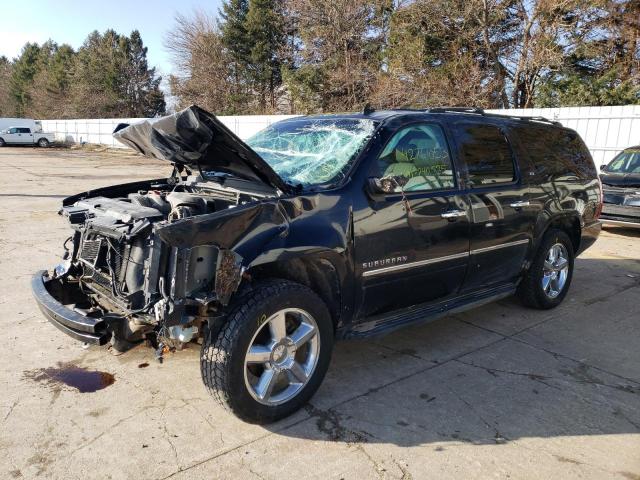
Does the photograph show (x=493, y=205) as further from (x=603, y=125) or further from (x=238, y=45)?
(x=238, y=45)

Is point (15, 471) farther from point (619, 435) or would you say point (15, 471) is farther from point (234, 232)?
point (619, 435)

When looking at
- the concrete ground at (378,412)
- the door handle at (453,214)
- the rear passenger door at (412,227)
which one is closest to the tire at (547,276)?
the concrete ground at (378,412)

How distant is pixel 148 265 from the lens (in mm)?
2980

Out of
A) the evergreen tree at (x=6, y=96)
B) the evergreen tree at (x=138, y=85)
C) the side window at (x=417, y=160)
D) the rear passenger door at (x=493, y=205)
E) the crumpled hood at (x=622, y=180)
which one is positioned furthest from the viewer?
the evergreen tree at (x=6, y=96)

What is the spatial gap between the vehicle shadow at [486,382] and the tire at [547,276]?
15 cm

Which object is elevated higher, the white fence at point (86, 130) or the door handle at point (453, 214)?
the white fence at point (86, 130)

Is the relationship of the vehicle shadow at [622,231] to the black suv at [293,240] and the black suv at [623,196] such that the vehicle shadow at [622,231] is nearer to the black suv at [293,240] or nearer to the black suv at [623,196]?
the black suv at [623,196]

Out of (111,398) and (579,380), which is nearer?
(111,398)

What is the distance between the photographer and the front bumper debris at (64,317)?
295cm

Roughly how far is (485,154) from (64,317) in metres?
3.40

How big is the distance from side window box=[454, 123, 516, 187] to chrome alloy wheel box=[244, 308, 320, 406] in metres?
1.92

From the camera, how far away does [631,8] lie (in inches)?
714

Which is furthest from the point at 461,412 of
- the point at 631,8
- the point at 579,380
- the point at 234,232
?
the point at 631,8

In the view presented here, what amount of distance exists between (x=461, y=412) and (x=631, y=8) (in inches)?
792
